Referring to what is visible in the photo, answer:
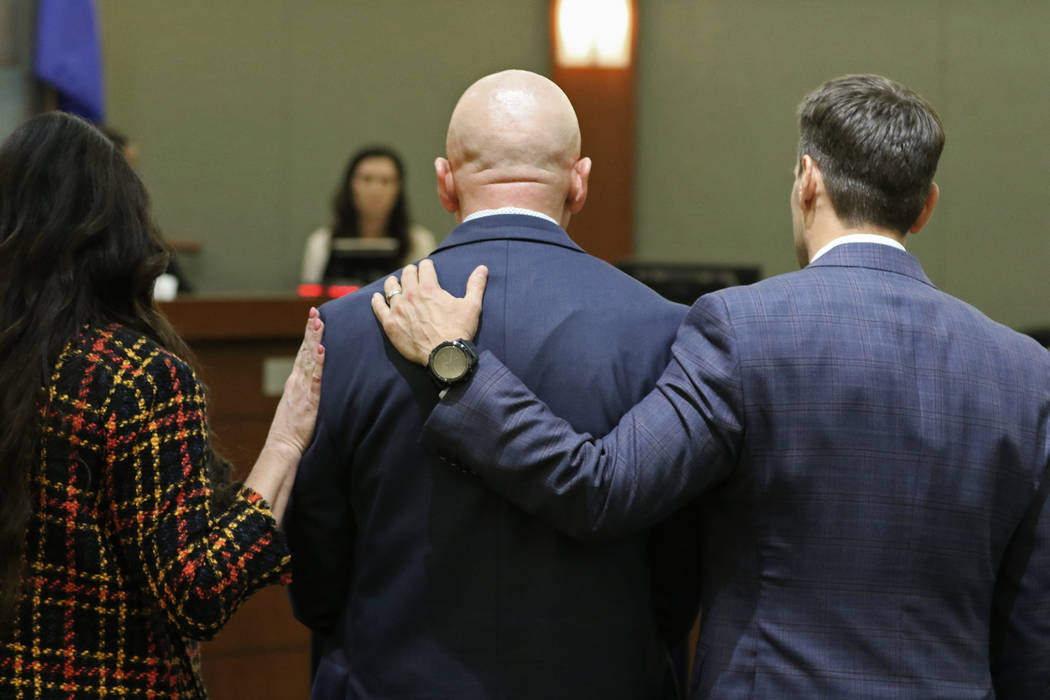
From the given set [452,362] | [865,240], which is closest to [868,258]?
[865,240]

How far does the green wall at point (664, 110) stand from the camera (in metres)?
5.97

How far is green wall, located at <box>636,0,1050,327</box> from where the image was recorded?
6.48 meters

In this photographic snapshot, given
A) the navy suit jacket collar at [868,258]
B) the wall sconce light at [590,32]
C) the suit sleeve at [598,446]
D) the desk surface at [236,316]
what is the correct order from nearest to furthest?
the suit sleeve at [598,446], the navy suit jacket collar at [868,258], the desk surface at [236,316], the wall sconce light at [590,32]

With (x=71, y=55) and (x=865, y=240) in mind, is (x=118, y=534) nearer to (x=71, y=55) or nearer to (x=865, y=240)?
(x=865, y=240)

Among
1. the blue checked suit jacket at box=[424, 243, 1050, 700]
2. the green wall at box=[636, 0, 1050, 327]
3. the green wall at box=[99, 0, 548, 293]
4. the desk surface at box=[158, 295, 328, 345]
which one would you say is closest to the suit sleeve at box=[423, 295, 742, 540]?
the blue checked suit jacket at box=[424, 243, 1050, 700]

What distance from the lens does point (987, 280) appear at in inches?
262

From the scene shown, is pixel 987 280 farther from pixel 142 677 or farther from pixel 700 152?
pixel 142 677

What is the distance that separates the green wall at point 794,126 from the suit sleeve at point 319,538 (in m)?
4.95

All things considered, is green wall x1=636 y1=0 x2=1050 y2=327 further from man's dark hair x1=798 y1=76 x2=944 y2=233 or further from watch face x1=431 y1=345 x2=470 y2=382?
watch face x1=431 y1=345 x2=470 y2=382

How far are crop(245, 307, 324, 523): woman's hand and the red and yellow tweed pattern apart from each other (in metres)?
0.06

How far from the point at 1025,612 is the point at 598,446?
614 millimetres

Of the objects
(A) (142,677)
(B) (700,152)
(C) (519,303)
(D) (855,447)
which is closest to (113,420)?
(A) (142,677)

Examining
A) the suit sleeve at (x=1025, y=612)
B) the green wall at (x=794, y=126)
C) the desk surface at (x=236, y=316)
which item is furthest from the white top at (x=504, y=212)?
the green wall at (x=794, y=126)

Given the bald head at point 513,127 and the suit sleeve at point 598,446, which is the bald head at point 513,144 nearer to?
the bald head at point 513,127
